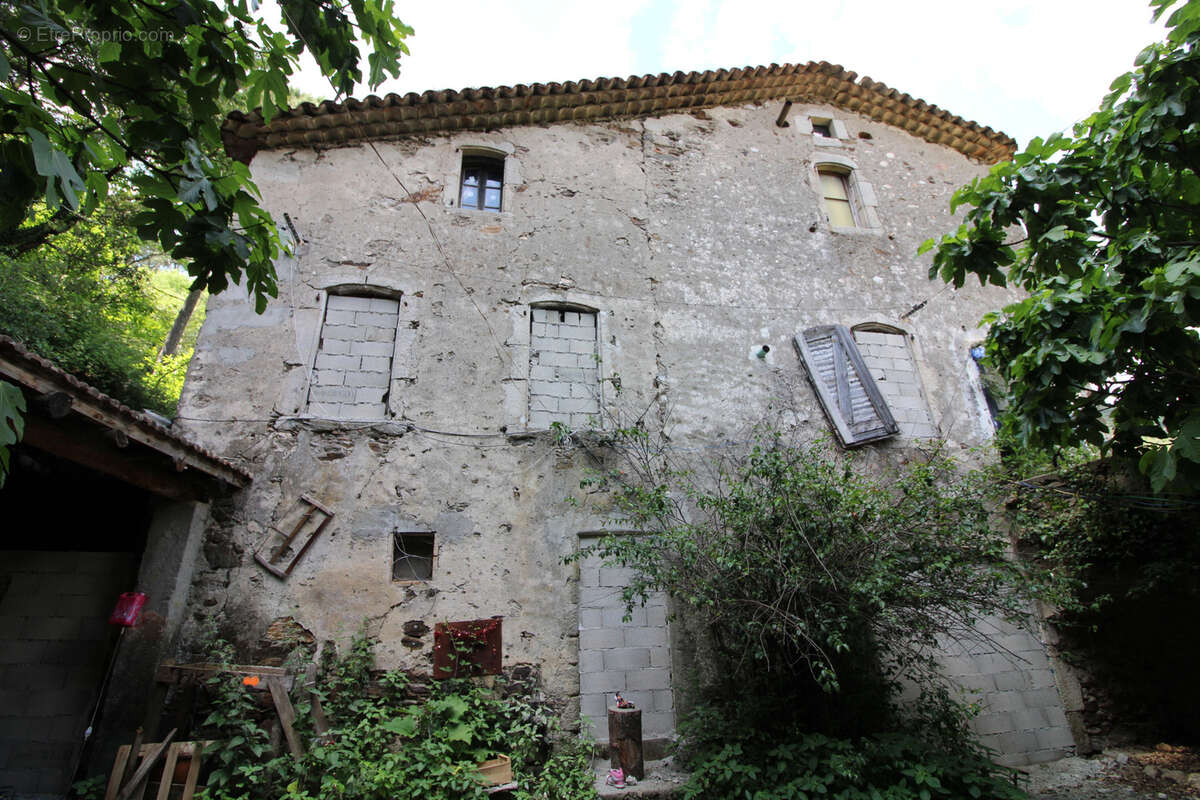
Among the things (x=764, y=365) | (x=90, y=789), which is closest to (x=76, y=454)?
(x=90, y=789)

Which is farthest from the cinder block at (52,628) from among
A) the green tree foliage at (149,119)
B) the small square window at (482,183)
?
the small square window at (482,183)

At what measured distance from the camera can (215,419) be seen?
5785mm

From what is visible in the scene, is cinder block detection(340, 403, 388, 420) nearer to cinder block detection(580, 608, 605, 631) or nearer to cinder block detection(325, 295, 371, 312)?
cinder block detection(325, 295, 371, 312)

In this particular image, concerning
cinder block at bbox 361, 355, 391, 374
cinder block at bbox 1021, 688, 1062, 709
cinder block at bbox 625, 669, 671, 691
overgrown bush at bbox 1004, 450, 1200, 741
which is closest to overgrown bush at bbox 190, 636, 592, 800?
cinder block at bbox 625, 669, 671, 691

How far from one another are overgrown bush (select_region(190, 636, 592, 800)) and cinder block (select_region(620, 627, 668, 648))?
3.16 feet

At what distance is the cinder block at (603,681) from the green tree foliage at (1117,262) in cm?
392

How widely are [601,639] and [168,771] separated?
330 centimetres

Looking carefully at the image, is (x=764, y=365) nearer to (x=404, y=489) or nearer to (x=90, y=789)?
(x=404, y=489)

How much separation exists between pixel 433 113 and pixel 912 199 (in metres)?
6.78

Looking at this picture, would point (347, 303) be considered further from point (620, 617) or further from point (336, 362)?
point (620, 617)

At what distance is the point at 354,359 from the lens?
627 cm

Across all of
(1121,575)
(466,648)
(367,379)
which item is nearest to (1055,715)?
(1121,575)

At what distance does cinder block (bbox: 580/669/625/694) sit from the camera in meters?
5.42

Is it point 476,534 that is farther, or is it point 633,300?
point 633,300
